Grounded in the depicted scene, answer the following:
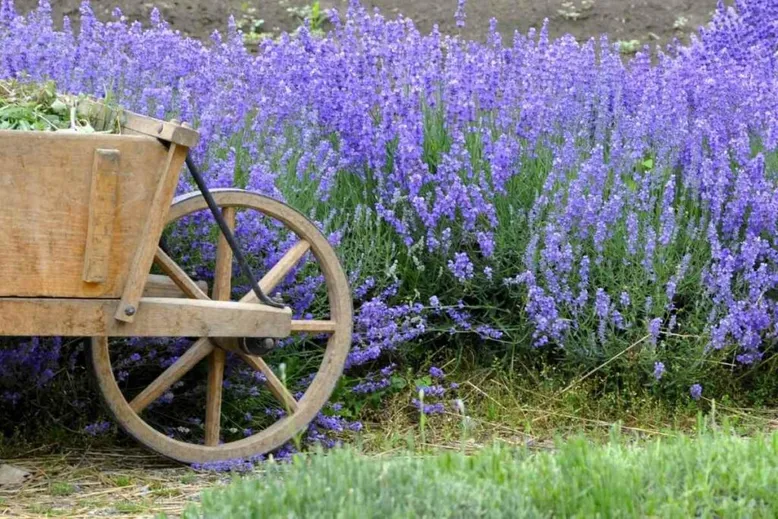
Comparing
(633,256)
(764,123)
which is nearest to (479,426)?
(633,256)

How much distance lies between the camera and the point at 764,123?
15.4ft

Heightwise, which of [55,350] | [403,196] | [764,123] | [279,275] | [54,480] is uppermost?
[764,123]

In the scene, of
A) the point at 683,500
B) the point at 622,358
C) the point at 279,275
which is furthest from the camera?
the point at 622,358

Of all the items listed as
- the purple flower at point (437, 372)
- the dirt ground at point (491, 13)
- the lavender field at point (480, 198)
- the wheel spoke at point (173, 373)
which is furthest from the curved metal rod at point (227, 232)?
the dirt ground at point (491, 13)

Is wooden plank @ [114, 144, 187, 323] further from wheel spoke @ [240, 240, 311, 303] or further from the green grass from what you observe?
the green grass

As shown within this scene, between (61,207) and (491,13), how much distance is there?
6840 mm

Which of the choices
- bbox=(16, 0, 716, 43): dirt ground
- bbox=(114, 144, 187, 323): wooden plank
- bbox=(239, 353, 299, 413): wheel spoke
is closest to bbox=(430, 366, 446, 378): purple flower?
bbox=(239, 353, 299, 413): wheel spoke

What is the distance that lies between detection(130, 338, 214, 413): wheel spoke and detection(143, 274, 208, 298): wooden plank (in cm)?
16

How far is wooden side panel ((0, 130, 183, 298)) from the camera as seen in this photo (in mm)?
3178

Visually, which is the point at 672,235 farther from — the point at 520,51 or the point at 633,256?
the point at 520,51

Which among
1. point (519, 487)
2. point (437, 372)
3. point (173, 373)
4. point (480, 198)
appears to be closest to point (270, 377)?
point (173, 373)

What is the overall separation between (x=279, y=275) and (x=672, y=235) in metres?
1.30

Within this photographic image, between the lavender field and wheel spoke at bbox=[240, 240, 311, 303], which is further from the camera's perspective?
the lavender field

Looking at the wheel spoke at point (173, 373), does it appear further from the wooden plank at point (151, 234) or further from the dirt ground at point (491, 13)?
the dirt ground at point (491, 13)
